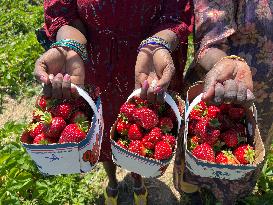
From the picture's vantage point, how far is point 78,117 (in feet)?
6.62

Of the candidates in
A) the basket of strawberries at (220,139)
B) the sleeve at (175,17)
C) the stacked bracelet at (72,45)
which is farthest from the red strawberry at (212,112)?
the stacked bracelet at (72,45)

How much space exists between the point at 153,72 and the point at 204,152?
21.4 inches

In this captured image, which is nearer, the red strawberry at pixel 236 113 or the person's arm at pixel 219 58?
the person's arm at pixel 219 58

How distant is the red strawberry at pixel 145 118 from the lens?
1.92 meters

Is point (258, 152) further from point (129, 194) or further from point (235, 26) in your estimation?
point (129, 194)

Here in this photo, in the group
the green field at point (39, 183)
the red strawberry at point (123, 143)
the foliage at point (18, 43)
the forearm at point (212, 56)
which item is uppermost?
the forearm at point (212, 56)

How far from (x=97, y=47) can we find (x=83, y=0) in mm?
279

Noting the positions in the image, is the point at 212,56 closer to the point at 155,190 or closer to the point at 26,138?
the point at 26,138

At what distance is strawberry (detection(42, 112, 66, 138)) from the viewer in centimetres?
195

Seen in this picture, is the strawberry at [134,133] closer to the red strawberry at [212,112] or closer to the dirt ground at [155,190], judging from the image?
the red strawberry at [212,112]

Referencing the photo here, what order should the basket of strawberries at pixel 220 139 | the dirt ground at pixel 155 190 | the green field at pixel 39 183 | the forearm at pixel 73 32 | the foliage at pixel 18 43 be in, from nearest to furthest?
1. the basket of strawberries at pixel 220 139
2. the forearm at pixel 73 32
3. the green field at pixel 39 183
4. the dirt ground at pixel 155 190
5. the foliage at pixel 18 43

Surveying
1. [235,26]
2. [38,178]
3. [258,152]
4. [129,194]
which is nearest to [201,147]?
[258,152]

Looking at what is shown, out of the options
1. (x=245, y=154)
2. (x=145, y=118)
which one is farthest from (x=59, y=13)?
(x=245, y=154)

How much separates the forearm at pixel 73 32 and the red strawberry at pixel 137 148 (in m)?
0.64
